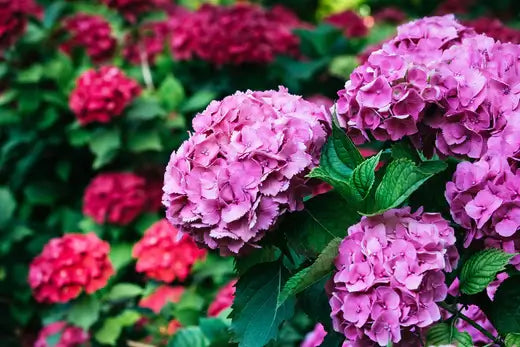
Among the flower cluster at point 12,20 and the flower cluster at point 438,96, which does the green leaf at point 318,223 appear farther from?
the flower cluster at point 12,20

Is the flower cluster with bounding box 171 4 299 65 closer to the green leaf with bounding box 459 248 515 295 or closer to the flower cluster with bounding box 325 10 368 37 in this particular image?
the flower cluster with bounding box 325 10 368 37

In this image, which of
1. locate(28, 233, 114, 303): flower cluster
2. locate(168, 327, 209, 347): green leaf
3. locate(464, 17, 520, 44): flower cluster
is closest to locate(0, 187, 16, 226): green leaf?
locate(28, 233, 114, 303): flower cluster

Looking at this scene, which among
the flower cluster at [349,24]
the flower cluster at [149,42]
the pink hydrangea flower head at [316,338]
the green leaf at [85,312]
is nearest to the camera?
the pink hydrangea flower head at [316,338]

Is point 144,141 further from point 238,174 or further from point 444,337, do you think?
point 444,337

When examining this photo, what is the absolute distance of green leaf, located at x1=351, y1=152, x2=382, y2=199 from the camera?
1.15m

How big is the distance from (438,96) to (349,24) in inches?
132

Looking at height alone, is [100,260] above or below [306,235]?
below

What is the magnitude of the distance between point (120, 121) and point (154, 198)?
1.18 feet

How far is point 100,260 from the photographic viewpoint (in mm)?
2531

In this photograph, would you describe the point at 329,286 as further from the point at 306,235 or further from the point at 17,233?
the point at 17,233

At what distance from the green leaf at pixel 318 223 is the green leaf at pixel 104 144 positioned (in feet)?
6.03

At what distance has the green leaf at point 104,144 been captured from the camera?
3.03 meters

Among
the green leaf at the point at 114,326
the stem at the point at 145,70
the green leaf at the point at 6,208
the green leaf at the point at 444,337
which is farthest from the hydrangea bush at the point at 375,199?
the stem at the point at 145,70

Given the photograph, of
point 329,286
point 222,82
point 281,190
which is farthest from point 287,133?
point 222,82
